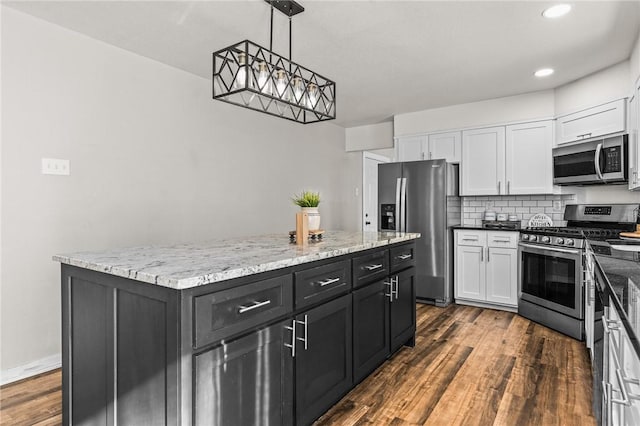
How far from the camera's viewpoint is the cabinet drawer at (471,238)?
4234 mm

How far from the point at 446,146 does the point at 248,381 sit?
4.02 meters

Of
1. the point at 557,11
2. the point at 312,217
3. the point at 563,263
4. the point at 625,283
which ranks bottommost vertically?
the point at 563,263

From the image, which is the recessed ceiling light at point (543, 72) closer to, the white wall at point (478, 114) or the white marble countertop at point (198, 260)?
the white wall at point (478, 114)

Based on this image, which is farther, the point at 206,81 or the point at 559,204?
the point at 559,204

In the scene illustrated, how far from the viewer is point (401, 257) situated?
2766 millimetres

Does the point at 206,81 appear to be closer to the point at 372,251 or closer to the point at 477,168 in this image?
the point at 372,251

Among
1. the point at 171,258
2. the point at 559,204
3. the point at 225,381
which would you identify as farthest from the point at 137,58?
the point at 559,204

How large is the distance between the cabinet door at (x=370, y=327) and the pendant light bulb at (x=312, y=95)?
1226 millimetres

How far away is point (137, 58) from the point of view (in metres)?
3.18

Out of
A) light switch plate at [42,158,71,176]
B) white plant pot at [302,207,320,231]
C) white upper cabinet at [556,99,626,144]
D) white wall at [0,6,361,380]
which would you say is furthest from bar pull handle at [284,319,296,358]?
white upper cabinet at [556,99,626,144]

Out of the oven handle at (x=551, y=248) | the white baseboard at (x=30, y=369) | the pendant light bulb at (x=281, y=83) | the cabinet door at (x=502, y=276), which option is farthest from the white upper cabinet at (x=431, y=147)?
the white baseboard at (x=30, y=369)

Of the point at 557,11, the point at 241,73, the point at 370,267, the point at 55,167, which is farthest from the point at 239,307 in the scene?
the point at 557,11

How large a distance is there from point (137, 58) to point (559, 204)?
177 inches

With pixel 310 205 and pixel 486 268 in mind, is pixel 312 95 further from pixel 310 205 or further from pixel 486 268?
pixel 486 268
